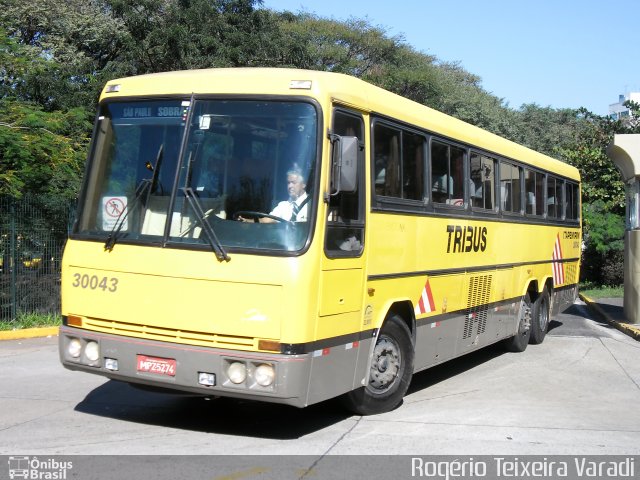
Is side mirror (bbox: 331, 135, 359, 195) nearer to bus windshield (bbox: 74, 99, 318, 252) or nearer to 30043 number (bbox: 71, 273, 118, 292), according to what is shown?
bus windshield (bbox: 74, 99, 318, 252)

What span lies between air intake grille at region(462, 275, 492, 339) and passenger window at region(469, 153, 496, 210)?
1.01 metres

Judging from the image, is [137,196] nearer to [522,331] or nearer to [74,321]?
[74,321]

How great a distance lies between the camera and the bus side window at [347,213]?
679 cm

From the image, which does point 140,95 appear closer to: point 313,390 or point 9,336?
point 313,390

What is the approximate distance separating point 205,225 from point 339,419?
2.51 metres

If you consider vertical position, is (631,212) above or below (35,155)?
below

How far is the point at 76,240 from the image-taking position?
23.7 feet

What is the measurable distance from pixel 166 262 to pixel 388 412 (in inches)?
116

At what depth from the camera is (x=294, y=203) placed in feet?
21.6

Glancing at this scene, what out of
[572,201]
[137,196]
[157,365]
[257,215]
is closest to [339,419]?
[157,365]

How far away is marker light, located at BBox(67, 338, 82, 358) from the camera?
7035 mm

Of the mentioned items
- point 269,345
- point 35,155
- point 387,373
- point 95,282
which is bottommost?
point 387,373

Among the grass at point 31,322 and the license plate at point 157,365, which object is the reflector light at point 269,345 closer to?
the license plate at point 157,365

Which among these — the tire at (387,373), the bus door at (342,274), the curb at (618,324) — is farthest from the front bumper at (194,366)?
the curb at (618,324)
